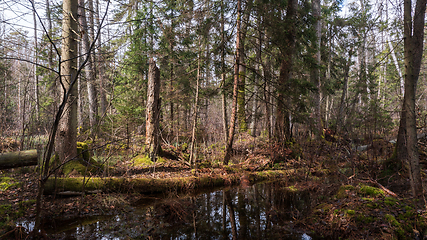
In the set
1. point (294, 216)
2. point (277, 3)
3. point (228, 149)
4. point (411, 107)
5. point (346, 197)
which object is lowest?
point (294, 216)

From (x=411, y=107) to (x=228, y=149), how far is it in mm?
Answer: 5337

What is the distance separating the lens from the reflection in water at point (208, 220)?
167 inches

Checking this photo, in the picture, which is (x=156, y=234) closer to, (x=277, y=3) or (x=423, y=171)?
(x=423, y=171)

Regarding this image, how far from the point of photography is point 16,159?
4.62 metres

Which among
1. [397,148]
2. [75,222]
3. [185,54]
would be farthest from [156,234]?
[185,54]

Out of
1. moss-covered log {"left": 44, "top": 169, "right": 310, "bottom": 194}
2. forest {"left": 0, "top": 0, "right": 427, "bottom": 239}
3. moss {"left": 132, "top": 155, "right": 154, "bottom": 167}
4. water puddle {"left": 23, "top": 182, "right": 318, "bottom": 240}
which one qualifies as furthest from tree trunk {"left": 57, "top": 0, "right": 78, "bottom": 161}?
water puddle {"left": 23, "top": 182, "right": 318, "bottom": 240}

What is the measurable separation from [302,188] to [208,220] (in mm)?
3642

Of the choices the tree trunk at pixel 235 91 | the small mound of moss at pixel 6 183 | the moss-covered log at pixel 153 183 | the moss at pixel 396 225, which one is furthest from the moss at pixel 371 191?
the small mound of moss at pixel 6 183

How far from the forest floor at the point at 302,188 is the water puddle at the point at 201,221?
1.27ft

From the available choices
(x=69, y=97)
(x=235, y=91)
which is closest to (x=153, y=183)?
(x=69, y=97)

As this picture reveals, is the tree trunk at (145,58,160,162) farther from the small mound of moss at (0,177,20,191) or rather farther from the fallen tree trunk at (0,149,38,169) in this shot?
the fallen tree trunk at (0,149,38,169)

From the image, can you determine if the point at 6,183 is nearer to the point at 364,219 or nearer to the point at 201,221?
the point at 201,221

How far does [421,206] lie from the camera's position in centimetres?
434

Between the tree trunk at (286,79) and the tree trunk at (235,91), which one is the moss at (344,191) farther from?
the tree trunk at (286,79)
